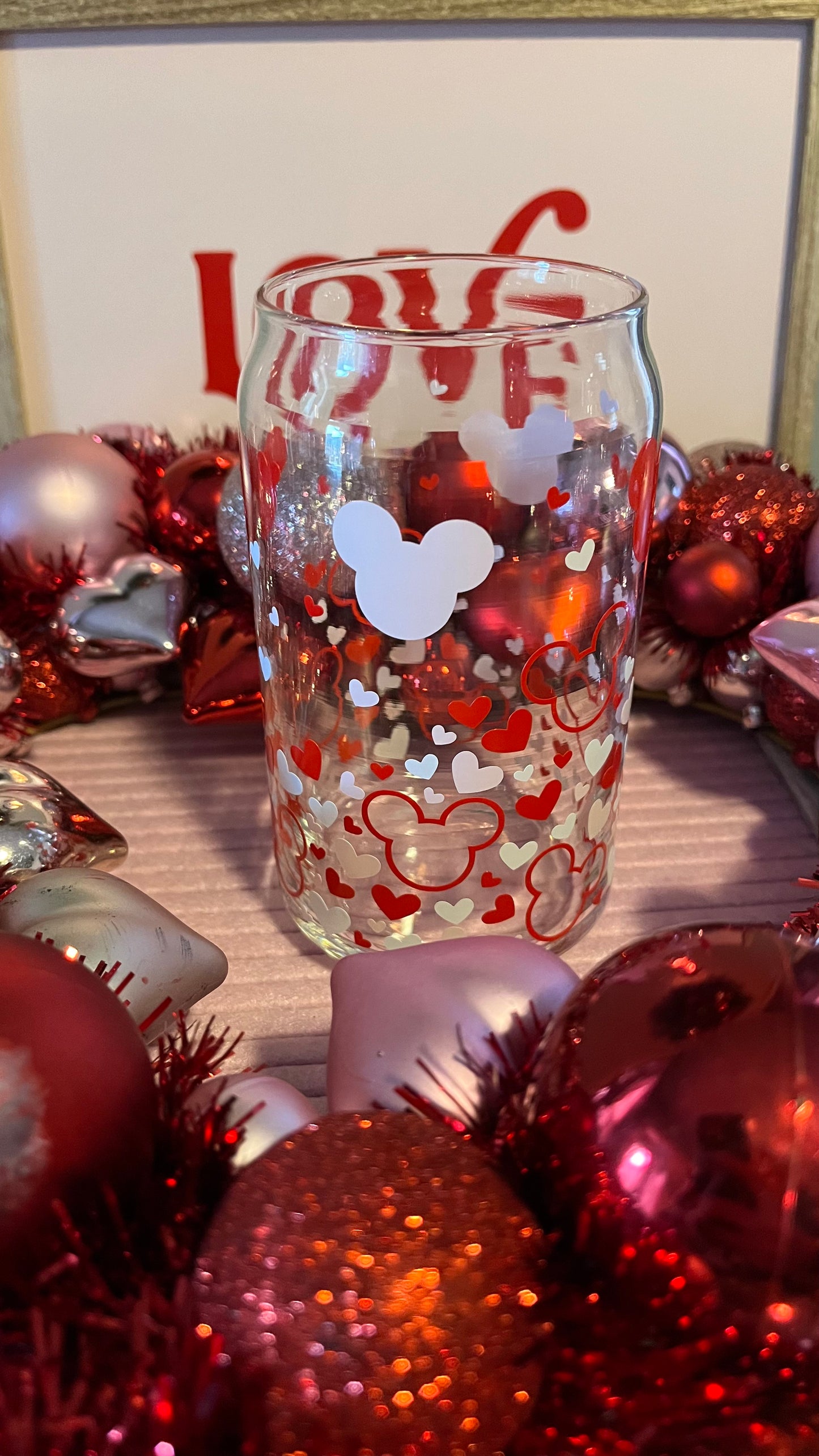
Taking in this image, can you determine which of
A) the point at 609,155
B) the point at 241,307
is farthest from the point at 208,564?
the point at 609,155

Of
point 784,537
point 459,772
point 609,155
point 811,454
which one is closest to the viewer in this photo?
point 459,772

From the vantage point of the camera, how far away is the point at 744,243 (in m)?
0.84

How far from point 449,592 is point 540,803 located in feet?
0.34

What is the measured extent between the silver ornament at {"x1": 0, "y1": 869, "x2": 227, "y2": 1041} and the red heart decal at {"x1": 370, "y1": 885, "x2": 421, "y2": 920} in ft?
0.25

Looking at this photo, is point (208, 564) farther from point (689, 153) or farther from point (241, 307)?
point (689, 153)

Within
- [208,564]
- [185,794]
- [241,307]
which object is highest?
[241,307]

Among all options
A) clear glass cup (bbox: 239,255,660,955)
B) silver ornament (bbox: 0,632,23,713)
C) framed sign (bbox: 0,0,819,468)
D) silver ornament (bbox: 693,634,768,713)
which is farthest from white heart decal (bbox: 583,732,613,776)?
framed sign (bbox: 0,0,819,468)

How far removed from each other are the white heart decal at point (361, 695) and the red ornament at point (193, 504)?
24 cm

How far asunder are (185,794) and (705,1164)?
1.43 feet

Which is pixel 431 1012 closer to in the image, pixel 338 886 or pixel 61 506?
pixel 338 886

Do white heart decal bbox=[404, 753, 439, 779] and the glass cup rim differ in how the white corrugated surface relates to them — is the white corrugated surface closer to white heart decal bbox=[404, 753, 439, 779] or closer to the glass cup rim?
white heart decal bbox=[404, 753, 439, 779]

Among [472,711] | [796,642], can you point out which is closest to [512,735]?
[472,711]

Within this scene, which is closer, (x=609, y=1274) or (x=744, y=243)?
(x=609, y=1274)

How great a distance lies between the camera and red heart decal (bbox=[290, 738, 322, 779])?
46 centimetres
